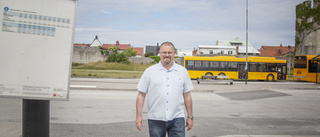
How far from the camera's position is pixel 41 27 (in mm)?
2805

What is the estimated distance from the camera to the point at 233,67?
28.2m

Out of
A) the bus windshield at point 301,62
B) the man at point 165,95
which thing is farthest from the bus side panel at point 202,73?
the man at point 165,95

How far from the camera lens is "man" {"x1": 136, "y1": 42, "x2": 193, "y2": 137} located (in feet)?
10.3

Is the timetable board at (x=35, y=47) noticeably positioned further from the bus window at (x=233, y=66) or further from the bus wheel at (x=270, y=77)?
the bus wheel at (x=270, y=77)

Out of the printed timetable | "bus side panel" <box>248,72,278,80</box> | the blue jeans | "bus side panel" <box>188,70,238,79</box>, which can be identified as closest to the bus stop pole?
the printed timetable

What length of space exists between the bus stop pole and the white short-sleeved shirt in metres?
1.17

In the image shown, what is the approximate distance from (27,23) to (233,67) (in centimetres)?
2712

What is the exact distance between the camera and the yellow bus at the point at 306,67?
90.4ft

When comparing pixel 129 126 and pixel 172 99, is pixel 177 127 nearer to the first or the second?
pixel 172 99

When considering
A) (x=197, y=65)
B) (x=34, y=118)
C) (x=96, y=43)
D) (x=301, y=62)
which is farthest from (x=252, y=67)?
(x=96, y=43)

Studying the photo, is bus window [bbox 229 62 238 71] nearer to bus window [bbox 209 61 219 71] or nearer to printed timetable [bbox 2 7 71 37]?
bus window [bbox 209 61 219 71]

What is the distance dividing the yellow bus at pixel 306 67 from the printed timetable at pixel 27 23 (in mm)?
29604

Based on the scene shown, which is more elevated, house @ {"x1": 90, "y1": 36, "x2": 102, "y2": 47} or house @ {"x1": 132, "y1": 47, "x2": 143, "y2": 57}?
house @ {"x1": 90, "y1": 36, "x2": 102, "y2": 47}

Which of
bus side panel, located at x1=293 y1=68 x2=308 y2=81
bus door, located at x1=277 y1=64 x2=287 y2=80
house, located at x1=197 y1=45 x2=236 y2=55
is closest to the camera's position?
bus side panel, located at x1=293 y1=68 x2=308 y2=81
